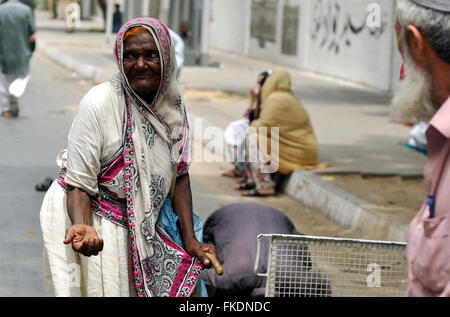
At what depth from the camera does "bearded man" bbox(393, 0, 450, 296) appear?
6.57 feet

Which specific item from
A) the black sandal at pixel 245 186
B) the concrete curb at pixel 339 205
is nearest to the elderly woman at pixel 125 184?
the concrete curb at pixel 339 205

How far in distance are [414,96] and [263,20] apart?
25.5 m

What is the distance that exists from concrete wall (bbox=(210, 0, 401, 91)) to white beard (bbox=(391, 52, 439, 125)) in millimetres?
14551

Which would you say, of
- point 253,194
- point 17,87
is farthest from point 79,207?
point 17,87

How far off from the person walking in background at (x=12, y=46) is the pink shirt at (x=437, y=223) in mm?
10572

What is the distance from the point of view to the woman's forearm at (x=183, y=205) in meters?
3.23

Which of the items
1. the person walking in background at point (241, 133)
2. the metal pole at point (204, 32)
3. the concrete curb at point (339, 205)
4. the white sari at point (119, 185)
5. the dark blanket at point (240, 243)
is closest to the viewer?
the white sari at point (119, 185)

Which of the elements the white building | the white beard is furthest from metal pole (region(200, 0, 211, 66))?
the white beard

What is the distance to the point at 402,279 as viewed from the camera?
3199mm

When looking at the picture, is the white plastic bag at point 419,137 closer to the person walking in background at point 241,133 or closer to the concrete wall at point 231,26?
the person walking in background at point 241,133

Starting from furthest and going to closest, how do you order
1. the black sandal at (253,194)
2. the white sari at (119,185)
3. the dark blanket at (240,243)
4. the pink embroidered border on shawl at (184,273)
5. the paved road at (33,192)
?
the black sandal at (253,194)
the paved road at (33,192)
the dark blanket at (240,243)
the pink embroidered border on shawl at (184,273)
the white sari at (119,185)

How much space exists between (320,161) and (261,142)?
1.17 metres

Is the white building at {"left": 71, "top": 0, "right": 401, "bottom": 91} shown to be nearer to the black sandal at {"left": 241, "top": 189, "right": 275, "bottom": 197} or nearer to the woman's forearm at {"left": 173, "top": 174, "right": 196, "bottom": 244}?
the black sandal at {"left": 241, "top": 189, "right": 275, "bottom": 197}

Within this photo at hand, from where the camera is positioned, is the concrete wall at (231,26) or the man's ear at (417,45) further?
the concrete wall at (231,26)
